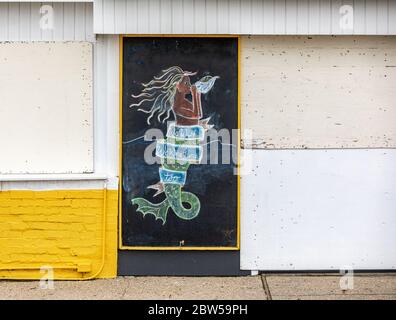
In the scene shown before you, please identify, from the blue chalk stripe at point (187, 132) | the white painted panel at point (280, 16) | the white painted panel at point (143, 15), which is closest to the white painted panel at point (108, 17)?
the white painted panel at point (143, 15)

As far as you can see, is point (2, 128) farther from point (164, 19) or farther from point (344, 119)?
point (344, 119)

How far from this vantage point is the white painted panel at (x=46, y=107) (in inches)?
282

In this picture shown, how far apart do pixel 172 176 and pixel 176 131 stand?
526 mm

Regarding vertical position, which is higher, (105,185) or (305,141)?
(305,141)

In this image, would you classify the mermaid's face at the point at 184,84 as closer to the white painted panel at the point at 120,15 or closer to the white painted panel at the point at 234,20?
the white painted panel at the point at 234,20

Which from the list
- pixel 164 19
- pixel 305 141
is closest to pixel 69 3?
pixel 164 19

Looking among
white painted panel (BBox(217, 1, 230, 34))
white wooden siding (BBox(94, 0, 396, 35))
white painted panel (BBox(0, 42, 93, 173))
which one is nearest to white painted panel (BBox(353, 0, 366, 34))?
white wooden siding (BBox(94, 0, 396, 35))

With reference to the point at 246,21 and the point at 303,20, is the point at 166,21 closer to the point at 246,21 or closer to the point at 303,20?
the point at 246,21

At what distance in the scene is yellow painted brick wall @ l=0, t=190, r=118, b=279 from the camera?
706 centimetres

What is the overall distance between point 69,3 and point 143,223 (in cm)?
272

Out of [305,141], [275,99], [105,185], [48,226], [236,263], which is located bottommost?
[236,263]

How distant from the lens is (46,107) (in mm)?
7164

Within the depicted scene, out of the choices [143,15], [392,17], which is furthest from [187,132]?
[392,17]

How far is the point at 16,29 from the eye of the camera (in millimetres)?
7176
